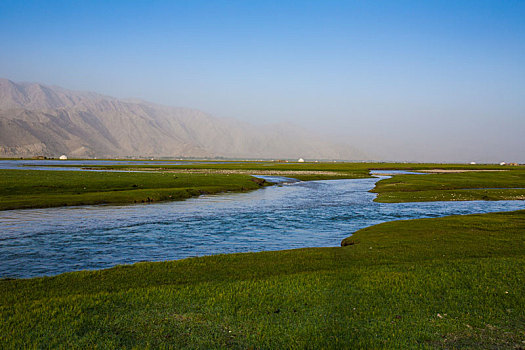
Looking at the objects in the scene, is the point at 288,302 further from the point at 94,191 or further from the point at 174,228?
the point at 94,191

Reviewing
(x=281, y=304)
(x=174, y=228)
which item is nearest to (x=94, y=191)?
(x=174, y=228)

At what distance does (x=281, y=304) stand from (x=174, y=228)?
18.6 metres

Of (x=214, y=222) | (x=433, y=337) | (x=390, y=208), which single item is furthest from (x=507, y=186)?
(x=433, y=337)

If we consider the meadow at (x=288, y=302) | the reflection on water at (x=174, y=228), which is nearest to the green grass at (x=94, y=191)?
the reflection on water at (x=174, y=228)

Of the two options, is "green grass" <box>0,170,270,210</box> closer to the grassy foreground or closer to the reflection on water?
the reflection on water

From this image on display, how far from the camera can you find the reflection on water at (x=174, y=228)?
20.3 metres

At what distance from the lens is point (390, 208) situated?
4156cm

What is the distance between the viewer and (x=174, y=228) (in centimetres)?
2878

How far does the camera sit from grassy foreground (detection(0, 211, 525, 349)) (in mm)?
9539

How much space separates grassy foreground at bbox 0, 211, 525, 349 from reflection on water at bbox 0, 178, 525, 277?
4596mm

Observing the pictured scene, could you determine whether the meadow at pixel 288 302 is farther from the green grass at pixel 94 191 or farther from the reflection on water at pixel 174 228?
the green grass at pixel 94 191

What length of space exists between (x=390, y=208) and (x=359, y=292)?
102 ft

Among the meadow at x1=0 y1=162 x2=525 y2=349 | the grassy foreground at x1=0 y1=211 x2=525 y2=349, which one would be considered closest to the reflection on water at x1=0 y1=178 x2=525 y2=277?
the meadow at x1=0 y1=162 x2=525 y2=349

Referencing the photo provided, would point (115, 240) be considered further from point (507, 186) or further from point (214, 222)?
point (507, 186)
